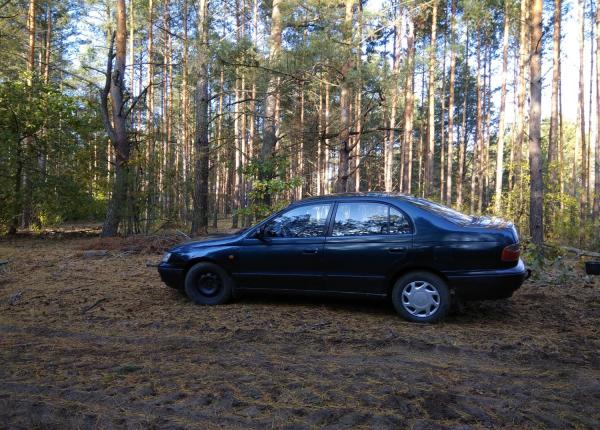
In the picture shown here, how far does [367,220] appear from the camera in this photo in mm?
5543

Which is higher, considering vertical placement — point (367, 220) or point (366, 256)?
point (367, 220)

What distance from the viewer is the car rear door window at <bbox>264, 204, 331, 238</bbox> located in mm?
5750

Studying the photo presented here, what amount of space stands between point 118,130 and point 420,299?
12.9 m

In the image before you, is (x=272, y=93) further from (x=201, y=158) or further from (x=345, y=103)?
(x=201, y=158)

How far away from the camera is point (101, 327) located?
5215mm

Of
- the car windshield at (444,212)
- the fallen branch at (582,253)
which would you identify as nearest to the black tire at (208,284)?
the car windshield at (444,212)

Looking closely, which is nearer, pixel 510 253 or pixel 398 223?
pixel 510 253

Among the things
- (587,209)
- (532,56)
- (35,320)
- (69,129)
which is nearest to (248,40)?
(532,56)

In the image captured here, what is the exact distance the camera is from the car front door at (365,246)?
208 inches

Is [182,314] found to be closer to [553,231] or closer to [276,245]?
[276,245]

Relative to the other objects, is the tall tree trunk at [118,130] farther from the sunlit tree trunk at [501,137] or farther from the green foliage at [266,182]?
the sunlit tree trunk at [501,137]

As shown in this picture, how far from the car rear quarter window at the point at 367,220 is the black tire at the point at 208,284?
1651 mm

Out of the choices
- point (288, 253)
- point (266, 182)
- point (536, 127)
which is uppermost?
point (536, 127)

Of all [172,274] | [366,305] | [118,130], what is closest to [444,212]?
[366,305]
